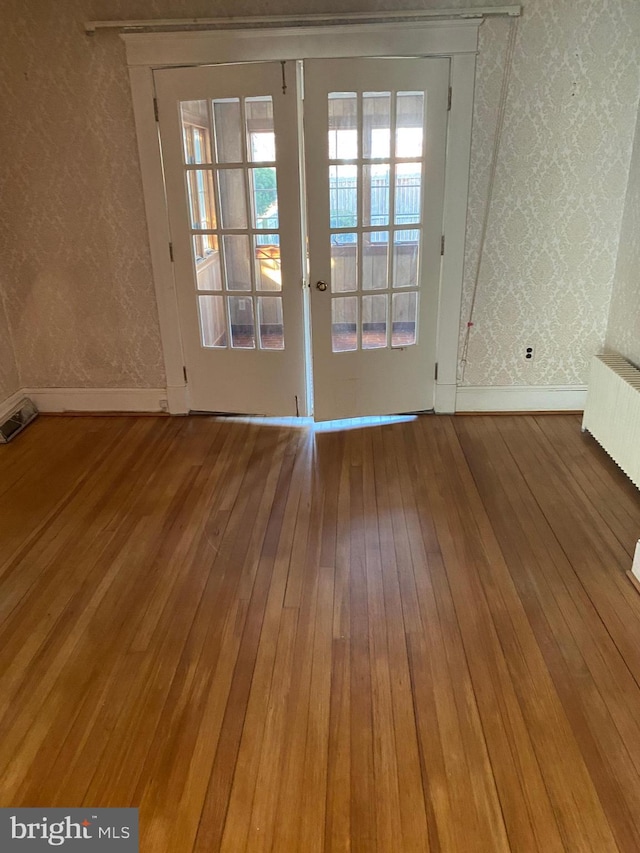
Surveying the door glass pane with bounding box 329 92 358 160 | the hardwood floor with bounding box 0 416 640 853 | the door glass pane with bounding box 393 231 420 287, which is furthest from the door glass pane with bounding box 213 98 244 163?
the hardwood floor with bounding box 0 416 640 853

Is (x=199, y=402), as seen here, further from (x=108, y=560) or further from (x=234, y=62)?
(x=234, y=62)

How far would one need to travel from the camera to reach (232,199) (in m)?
3.60

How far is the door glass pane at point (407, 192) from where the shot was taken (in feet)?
11.5

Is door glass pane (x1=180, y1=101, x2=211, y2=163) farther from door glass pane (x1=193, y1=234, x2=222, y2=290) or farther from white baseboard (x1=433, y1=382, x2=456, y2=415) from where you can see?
white baseboard (x1=433, y1=382, x2=456, y2=415)

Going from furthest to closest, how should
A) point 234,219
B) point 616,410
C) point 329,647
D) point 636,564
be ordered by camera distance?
point 234,219
point 616,410
point 636,564
point 329,647

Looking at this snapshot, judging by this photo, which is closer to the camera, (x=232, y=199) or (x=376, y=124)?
(x=376, y=124)

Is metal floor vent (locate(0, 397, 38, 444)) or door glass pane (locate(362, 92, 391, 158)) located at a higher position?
door glass pane (locate(362, 92, 391, 158))

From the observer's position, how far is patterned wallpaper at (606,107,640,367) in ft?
11.1

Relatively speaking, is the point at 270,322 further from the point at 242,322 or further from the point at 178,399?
the point at 178,399

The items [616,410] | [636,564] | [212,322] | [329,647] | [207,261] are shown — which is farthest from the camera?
[212,322]

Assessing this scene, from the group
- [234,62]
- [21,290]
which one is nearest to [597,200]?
[234,62]

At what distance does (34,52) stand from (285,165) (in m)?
1.55

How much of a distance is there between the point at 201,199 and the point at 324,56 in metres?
1.04

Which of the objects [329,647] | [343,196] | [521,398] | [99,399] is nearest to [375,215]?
[343,196]
